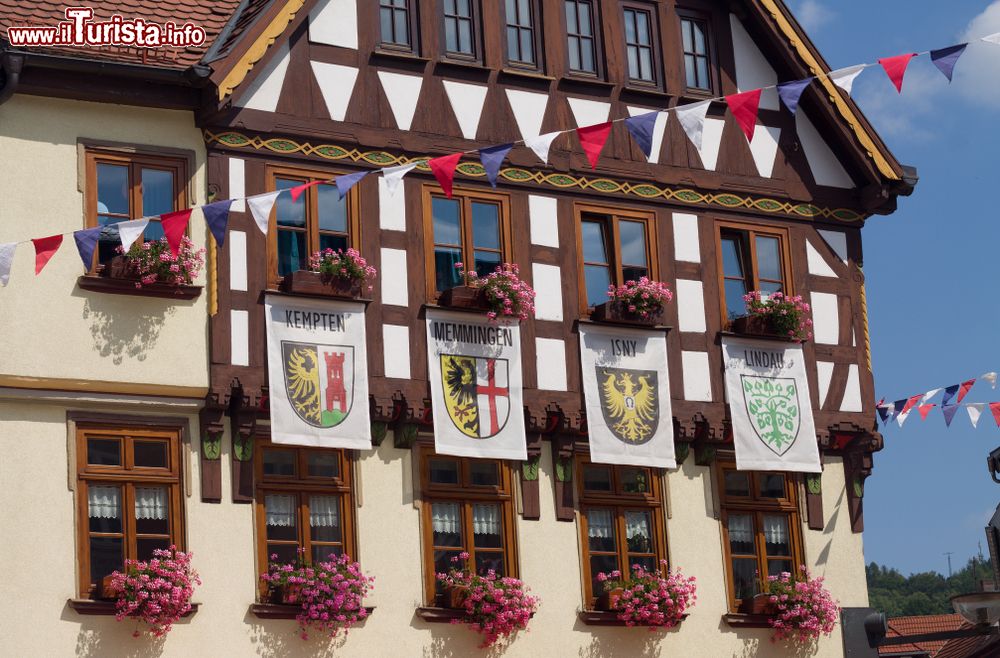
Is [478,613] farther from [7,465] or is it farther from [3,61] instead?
[3,61]

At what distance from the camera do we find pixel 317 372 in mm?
21953

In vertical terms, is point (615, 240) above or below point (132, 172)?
below

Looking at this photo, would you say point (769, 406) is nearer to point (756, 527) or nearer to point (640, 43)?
point (756, 527)

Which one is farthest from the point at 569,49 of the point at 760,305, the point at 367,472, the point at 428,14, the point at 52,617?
the point at 52,617

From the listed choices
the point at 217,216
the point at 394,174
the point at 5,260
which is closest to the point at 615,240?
the point at 394,174

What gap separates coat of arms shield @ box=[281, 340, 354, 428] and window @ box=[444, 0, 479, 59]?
13.5 ft

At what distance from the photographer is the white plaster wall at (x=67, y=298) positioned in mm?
20781

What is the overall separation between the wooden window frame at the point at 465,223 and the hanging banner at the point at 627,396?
1.37 meters

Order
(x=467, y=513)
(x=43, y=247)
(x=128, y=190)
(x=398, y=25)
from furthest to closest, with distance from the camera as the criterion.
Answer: (x=398, y=25)
(x=467, y=513)
(x=128, y=190)
(x=43, y=247)

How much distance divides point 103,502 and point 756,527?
7960 millimetres

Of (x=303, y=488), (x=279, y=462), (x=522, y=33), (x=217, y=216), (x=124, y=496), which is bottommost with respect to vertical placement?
(x=124, y=496)

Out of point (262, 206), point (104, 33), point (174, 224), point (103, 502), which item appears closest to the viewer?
point (174, 224)

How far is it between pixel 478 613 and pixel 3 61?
7.56 m

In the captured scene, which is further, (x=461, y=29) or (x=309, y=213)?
(x=461, y=29)
